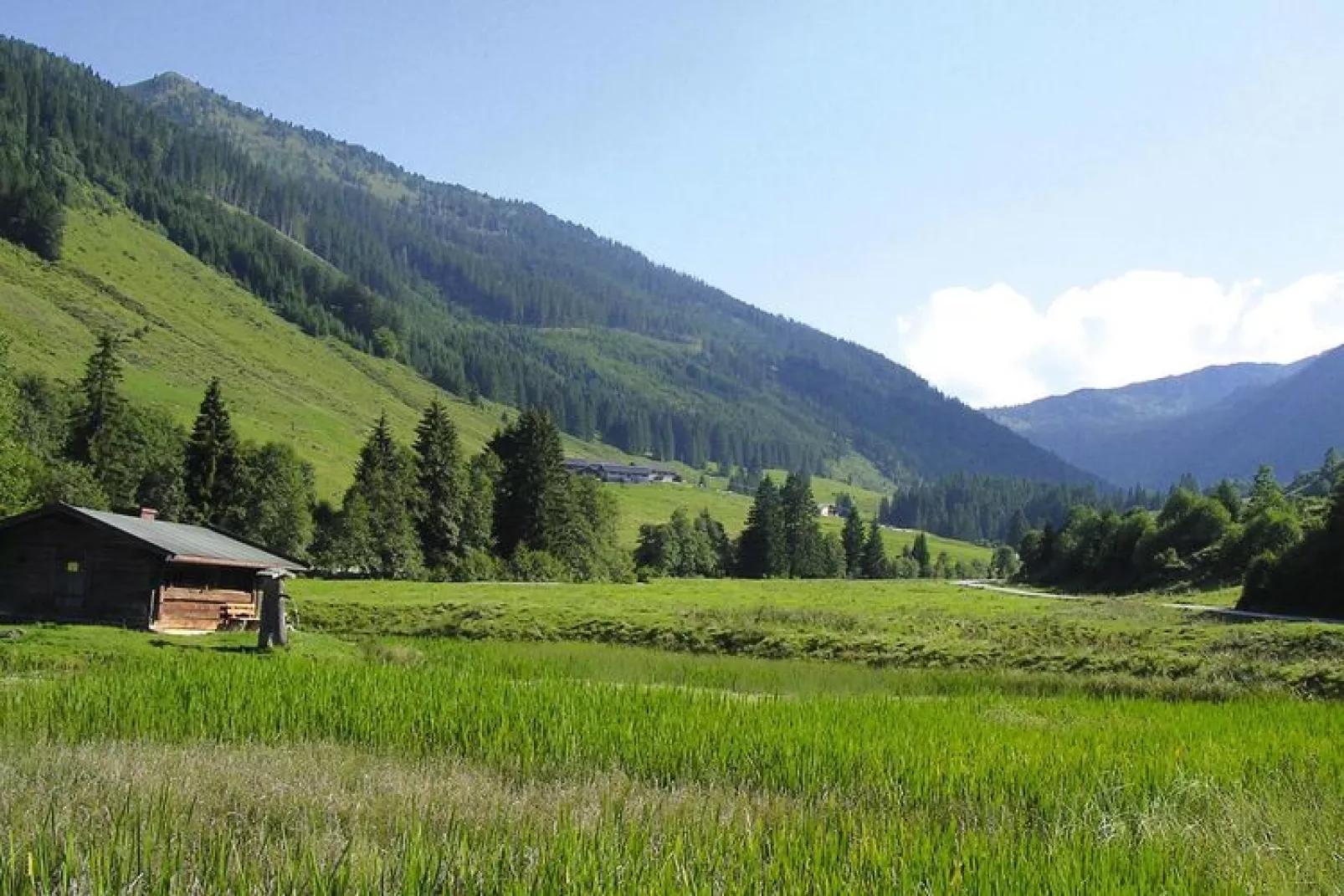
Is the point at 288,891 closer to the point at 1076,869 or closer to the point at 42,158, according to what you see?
the point at 1076,869

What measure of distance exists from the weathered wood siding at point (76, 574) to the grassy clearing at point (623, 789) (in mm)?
14062

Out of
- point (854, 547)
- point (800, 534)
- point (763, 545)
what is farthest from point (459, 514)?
point (854, 547)

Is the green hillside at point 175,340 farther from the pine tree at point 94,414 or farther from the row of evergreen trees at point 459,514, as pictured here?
the row of evergreen trees at point 459,514

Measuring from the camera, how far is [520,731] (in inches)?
502

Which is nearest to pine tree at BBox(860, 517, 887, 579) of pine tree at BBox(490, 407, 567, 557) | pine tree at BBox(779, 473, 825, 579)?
pine tree at BBox(779, 473, 825, 579)

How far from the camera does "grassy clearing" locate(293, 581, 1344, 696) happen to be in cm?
2930

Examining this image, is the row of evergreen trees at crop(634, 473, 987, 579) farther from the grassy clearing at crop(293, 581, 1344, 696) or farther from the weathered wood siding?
the weathered wood siding

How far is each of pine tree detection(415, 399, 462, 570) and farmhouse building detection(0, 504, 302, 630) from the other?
45001 mm

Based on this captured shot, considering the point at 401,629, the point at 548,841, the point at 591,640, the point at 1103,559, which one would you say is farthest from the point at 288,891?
the point at 1103,559

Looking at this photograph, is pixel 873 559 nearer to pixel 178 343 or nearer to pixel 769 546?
pixel 769 546

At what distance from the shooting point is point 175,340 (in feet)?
502

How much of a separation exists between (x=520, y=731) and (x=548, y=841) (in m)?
5.67

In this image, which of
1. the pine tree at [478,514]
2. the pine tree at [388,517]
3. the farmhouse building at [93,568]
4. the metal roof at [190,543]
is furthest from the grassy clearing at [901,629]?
the pine tree at [478,514]

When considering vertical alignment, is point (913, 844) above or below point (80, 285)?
below
